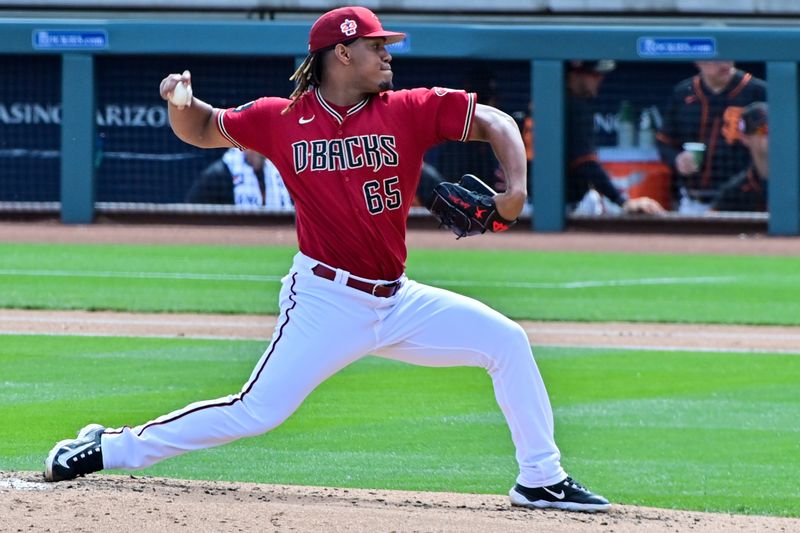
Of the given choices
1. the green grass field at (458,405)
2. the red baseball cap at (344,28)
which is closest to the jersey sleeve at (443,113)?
the red baseball cap at (344,28)

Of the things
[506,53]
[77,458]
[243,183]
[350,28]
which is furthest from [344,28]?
[243,183]

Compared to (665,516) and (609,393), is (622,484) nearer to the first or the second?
(665,516)

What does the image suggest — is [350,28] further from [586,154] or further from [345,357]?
[586,154]

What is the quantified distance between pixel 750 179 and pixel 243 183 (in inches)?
313

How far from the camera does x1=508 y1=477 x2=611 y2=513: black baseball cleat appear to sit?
5.39m

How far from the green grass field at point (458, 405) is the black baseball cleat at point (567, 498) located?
63cm

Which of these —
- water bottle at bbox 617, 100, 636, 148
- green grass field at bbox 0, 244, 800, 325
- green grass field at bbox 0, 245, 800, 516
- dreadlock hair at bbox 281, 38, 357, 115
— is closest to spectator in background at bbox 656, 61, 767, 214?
water bottle at bbox 617, 100, 636, 148

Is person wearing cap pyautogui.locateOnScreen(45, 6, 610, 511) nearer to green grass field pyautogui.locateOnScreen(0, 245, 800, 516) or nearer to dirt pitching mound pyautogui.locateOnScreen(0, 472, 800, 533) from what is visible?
dirt pitching mound pyautogui.locateOnScreen(0, 472, 800, 533)

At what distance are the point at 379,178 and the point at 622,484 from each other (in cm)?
197

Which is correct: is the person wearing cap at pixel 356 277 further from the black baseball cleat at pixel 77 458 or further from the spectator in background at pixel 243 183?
the spectator in background at pixel 243 183

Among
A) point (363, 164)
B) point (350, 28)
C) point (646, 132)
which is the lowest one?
point (363, 164)

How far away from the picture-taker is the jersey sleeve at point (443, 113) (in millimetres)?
5168

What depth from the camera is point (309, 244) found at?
17.5ft

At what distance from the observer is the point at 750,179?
22219 mm
